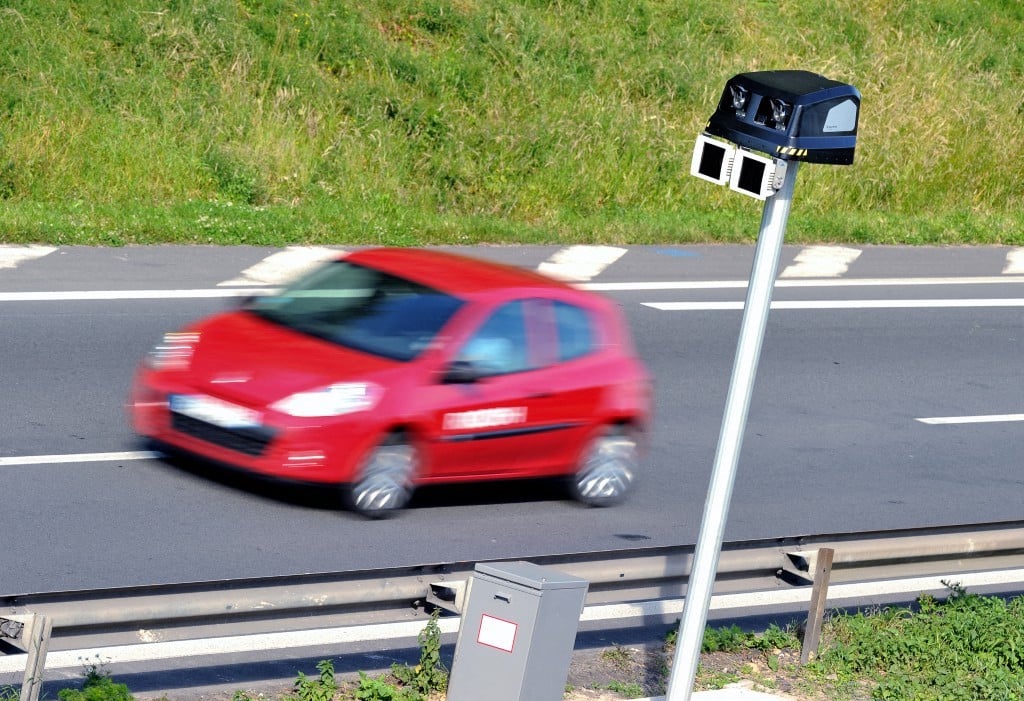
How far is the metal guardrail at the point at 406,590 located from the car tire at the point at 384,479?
175cm

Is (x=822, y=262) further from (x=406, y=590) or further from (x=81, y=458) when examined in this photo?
(x=406, y=590)

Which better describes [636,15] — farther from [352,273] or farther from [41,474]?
[41,474]

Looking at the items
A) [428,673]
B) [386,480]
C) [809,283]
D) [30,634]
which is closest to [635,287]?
[809,283]

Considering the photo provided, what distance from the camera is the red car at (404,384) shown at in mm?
9078

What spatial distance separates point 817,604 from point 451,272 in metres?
4.03

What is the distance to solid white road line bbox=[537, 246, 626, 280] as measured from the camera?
55.1 feet

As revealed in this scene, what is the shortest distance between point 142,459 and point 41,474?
69cm

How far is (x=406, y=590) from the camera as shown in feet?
19.7

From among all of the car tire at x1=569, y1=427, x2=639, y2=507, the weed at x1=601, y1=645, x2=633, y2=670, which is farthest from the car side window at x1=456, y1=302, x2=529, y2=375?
the weed at x1=601, y1=645, x2=633, y2=670

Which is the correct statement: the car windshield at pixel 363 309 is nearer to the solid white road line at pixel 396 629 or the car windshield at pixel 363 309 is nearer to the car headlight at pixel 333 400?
the car headlight at pixel 333 400

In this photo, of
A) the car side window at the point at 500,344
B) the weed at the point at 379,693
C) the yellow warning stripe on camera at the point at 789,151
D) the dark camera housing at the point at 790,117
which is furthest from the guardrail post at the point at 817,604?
the car side window at the point at 500,344

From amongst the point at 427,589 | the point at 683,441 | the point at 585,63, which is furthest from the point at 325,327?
the point at 585,63

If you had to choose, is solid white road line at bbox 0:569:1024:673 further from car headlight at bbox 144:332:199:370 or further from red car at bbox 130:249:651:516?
car headlight at bbox 144:332:199:370

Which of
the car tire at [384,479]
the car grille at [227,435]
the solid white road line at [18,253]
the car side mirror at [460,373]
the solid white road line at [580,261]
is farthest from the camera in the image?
the solid white road line at [580,261]
